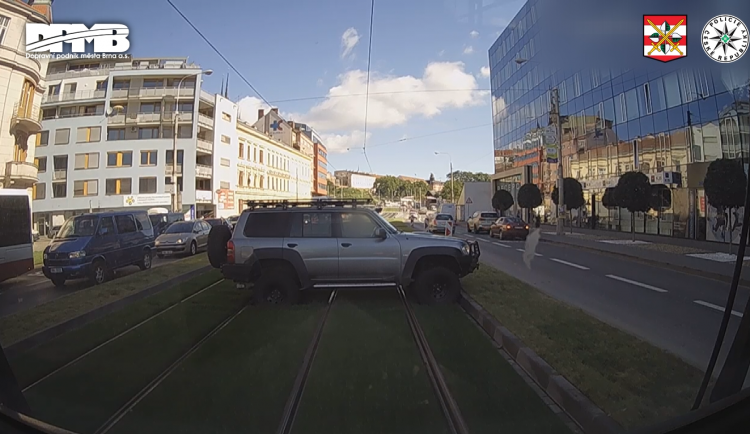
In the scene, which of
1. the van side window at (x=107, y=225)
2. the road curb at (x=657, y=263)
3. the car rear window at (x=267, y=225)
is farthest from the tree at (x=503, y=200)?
the van side window at (x=107, y=225)

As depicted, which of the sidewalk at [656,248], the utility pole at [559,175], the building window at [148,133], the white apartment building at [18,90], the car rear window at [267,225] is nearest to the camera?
the white apartment building at [18,90]

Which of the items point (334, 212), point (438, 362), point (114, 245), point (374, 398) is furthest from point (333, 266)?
point (114, 245)

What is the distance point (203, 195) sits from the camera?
10430mm

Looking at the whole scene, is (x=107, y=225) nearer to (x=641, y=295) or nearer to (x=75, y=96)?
(x=75, y=96)

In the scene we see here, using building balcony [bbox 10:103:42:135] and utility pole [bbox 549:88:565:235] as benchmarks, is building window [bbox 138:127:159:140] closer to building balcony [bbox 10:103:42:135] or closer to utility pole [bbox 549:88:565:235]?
building balcony [bbox 10:103:42:135]

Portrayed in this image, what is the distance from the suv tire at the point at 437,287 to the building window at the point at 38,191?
5888 mm

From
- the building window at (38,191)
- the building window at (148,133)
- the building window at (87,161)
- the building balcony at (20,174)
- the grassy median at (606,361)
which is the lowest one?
the grassy median at (606,361)

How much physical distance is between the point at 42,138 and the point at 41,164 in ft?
2.05

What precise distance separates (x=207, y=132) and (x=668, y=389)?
9.07 m

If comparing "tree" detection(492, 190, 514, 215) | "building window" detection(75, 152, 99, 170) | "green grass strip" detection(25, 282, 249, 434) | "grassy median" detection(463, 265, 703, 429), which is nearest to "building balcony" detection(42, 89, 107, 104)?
"building window" detection(75, 152, 99, 170)

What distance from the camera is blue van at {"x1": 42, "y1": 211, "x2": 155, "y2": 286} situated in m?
10.5

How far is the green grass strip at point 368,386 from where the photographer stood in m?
3.63

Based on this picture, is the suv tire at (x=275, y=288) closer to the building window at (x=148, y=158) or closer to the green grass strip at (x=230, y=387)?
the green grass strip at (x=230, y=387)

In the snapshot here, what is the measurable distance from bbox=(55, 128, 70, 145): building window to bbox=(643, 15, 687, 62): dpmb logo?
23.8 feet
